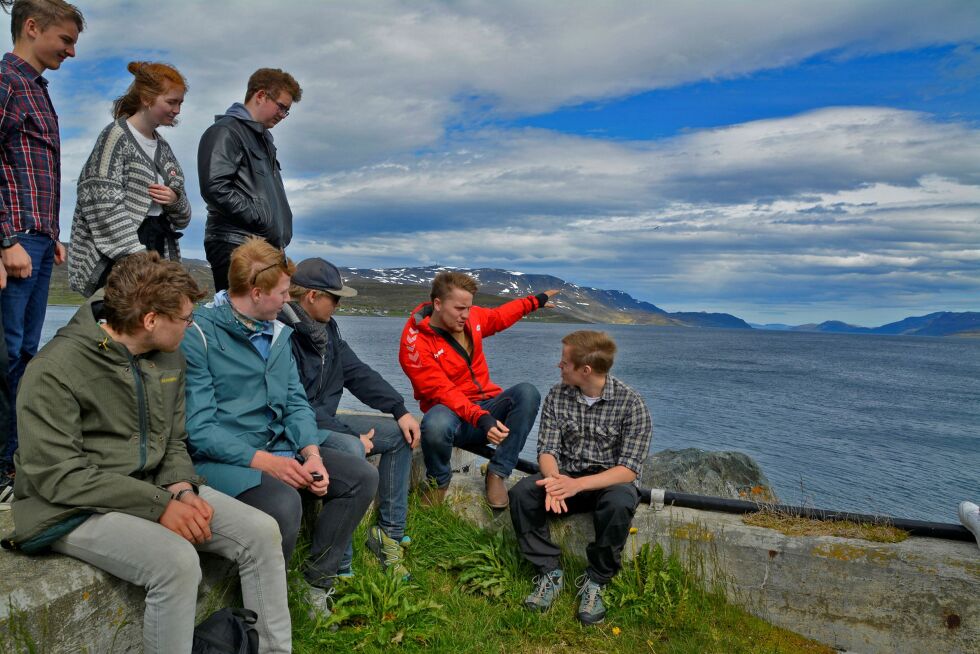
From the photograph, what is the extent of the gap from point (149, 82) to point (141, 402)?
257 cm

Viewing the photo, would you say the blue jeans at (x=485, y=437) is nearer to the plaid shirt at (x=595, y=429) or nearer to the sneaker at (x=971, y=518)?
the plaid shirt at (x=595, y=429)

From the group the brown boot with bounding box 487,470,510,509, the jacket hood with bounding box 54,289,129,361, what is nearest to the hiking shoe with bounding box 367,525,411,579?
the brown boot with bounding box 487,470,510,509

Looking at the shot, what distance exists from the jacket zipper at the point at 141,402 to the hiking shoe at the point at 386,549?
2.04m

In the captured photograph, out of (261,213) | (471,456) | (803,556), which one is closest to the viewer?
(803,556)

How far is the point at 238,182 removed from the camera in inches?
218

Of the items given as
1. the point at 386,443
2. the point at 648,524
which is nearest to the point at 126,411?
the point at 386,443

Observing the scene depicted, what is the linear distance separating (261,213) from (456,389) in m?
2.16

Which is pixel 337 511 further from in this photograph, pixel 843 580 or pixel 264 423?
pixel 843 580

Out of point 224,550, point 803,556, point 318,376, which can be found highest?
point 318,376

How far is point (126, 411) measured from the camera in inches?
129

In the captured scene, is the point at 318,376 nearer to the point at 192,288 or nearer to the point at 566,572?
the point at 192,288

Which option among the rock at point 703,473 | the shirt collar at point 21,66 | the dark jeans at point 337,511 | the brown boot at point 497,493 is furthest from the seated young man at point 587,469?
the rock at point 703,473

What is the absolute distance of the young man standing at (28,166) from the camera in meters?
4.25

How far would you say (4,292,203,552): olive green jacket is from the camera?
2953mm
